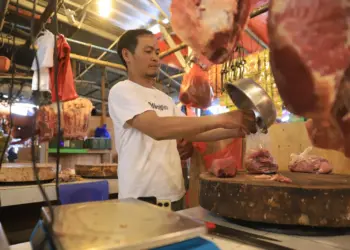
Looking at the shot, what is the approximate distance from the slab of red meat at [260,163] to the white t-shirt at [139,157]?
1.43 feet

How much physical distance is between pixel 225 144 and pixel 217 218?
1265 mm

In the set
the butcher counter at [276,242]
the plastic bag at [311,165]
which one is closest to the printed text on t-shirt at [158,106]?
the butcher counter at [276,242]

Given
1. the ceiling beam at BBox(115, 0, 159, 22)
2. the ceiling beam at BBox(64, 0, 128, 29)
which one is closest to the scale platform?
the ceiling beam at BBox(115, 0, 159, 22)

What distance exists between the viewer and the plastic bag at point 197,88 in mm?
2674

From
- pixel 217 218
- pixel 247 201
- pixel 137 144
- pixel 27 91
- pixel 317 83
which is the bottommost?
pixel 217 218

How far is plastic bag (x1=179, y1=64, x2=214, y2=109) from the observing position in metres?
2.67

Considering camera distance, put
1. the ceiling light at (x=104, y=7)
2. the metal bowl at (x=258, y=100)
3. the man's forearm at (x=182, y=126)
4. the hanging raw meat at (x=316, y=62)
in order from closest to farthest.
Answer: the hanging raw meat at (x=316, y=62), the metal bowl at (x=258, y=100), the man's forearm at (x=182, y=126), the ceiling light at (x=104, y=7)

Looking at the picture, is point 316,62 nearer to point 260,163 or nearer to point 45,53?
point 260,163

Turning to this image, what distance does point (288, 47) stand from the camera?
63cm

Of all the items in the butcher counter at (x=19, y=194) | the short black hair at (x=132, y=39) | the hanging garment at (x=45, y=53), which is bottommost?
the butcher counter at (x=19, y=194)

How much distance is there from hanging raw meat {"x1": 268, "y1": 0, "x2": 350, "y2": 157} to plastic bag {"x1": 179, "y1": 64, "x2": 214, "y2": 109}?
2.01 metres

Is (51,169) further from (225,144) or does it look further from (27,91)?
(27,91)

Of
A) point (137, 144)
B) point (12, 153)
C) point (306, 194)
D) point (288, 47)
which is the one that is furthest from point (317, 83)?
point (12, 153)

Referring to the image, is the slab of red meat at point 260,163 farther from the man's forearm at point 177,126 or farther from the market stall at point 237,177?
the man's forearm at point 177,126
